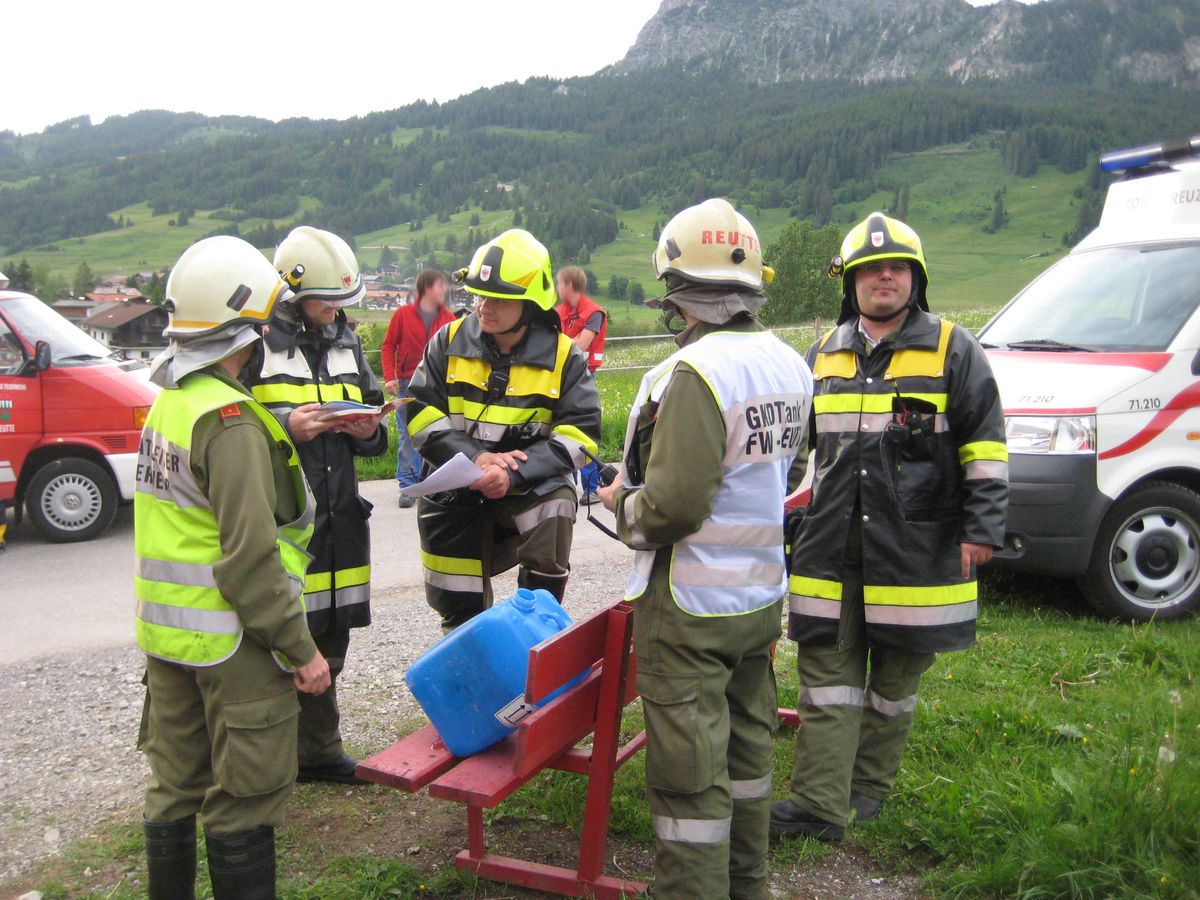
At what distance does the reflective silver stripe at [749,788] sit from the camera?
128 inches

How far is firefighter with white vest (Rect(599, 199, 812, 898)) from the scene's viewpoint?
9.62 feet

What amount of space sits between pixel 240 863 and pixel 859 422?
259 cm

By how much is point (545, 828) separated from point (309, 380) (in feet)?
6.59

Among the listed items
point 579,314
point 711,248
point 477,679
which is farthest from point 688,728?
point 579,314

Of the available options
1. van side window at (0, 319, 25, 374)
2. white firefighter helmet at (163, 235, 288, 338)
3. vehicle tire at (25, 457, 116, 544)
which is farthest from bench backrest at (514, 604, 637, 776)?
van side window at (0, 319, 25, 374)

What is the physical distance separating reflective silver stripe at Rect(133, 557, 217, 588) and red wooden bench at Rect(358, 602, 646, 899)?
0.79 metres

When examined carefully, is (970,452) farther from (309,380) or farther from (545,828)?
(309,380)

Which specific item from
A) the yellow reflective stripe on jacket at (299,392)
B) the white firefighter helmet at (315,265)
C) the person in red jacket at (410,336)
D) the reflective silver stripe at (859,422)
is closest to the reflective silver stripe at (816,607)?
the reflective silver stripe at (859,422)

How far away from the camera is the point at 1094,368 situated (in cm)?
596

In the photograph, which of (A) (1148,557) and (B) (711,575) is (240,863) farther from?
(A) (1148,557)

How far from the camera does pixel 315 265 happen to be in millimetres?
3971

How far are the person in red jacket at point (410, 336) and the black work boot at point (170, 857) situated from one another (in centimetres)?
689

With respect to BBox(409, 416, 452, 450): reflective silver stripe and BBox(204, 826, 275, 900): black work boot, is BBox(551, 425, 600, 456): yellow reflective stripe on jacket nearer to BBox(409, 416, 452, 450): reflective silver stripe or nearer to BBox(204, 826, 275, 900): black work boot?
BBox(409, 416, 452, 450): reflective silver stripe

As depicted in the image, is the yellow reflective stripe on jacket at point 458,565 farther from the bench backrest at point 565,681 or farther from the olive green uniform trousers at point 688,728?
the olive green uniform trousers at point 688,728
